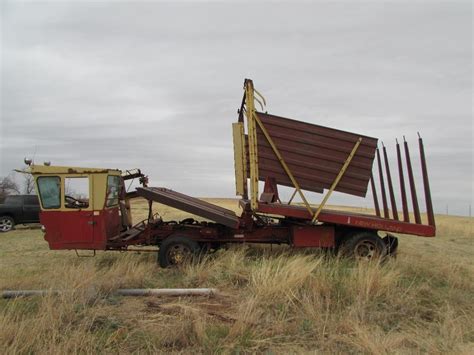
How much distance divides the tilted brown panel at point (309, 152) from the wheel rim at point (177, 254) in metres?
2.13

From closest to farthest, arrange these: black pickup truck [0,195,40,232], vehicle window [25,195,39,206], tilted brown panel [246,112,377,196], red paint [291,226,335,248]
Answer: tilted brown panel [246,112,377,196] < red paint [291,226,335,248] < black pickup truck [0,195,40,232] < vehicle window [25,195,39,206]

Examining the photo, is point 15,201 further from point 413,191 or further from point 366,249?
point 413,191

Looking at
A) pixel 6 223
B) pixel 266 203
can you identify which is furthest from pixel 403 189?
pixel 6 223

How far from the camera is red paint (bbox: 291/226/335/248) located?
29.6 feet

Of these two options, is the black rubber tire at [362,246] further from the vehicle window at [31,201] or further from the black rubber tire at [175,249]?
the vehicle window at [31,201]

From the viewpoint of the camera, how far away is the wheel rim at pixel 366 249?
8973 mm

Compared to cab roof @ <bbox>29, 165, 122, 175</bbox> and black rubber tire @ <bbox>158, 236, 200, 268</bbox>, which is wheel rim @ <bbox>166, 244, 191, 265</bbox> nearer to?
black rubber tire @ <bbox>158, 236, 200, 268</bbox>

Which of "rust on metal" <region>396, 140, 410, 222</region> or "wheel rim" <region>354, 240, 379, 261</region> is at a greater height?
"rust on metal" <region>396, 140, 410, 222</region>

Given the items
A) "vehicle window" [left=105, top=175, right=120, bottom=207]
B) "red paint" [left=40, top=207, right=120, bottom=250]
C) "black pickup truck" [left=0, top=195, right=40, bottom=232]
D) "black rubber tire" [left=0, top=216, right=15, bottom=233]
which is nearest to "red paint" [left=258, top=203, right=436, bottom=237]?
"vehicle window" [left=105, top=175, right=120, bottom=207]

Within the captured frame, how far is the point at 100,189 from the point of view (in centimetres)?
904

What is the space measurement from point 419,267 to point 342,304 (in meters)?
3.28

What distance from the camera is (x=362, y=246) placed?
29.8ft

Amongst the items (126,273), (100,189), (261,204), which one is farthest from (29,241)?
(261,204)

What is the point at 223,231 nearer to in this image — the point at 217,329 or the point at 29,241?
the point at 217,329
